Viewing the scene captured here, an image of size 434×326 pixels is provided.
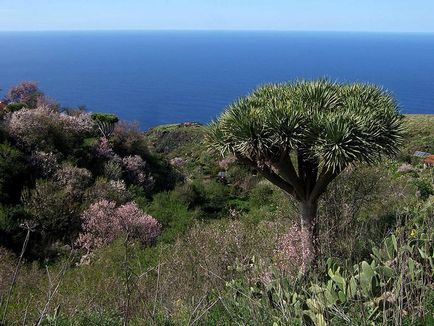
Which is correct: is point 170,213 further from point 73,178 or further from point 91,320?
point 91,320

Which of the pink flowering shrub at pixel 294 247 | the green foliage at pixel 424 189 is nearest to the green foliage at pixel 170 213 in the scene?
the pink flowering shrub at pixel 294 247

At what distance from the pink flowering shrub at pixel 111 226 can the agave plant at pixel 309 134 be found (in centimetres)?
713

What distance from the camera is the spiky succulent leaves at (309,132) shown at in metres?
9.72

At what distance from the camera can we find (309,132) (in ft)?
32.9

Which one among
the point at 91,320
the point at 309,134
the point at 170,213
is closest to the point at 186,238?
the point at 309,134

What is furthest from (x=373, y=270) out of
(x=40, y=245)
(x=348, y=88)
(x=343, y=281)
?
(x=40, y=245)

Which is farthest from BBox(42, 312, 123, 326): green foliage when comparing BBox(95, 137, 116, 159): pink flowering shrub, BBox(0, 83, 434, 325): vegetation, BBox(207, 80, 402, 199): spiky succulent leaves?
BBox(95, 137, 116, 159): pink flowering shrub

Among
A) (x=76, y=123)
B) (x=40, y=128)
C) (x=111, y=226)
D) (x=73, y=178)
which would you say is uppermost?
(x=40, y=128)

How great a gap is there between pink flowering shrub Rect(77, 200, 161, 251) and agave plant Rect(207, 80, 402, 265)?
7.13 m

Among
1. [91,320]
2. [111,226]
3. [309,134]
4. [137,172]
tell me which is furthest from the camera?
[137,172]

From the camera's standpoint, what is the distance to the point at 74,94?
506 ft

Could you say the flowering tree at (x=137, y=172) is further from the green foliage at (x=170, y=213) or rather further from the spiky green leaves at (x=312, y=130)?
the spiky green leaves at (x=312, y=130)

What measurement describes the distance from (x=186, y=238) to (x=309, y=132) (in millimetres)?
4559

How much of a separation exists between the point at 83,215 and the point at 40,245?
183 centimetres
